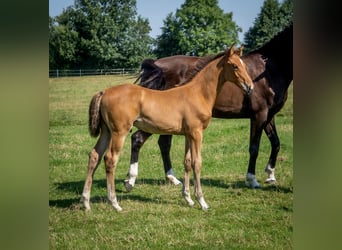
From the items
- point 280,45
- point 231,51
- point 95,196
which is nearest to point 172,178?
point 95,196

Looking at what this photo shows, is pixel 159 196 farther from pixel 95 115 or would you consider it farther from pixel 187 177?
pixel 95 115

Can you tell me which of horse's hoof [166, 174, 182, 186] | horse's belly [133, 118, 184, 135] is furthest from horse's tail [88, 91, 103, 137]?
horse's hoof [166, 174, 182, 186]

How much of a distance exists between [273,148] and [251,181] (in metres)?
0.25

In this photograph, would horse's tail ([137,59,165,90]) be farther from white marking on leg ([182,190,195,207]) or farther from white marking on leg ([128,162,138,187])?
white marking on leg ([182,190,195,207])

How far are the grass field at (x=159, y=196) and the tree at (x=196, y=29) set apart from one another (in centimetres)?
37

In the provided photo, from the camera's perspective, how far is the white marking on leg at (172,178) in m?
2.63

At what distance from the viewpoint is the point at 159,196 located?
2607mm

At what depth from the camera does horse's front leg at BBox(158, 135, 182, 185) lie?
8.66 feet

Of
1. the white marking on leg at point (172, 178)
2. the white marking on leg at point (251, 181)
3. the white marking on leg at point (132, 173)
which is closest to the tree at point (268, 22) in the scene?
the white marking on leg at point (251, 181)

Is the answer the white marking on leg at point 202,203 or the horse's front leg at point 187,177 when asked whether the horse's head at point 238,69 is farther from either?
the white marking on leg at point 202,203
